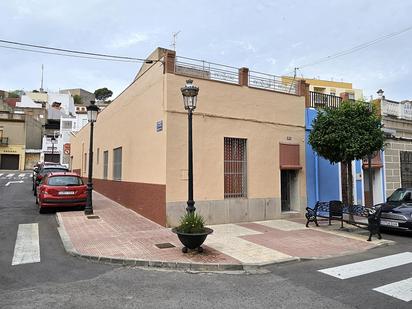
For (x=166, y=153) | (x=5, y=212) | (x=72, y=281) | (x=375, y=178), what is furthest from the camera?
(x=375, y=178)

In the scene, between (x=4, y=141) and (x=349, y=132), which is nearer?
(x=349, y=132)

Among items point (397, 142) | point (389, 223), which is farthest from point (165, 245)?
point (397, 142)

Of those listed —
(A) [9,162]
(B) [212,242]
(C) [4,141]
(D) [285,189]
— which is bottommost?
(B) [212,242]

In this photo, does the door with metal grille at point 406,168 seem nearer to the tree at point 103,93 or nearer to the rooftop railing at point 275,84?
the rooftop railing at point 275,84

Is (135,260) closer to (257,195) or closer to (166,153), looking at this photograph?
(166,153)

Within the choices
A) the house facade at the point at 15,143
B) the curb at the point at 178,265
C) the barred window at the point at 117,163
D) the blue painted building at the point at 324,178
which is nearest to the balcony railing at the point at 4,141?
the house facade at the point at 15,143

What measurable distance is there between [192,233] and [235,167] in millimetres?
4977

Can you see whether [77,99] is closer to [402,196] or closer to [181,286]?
[402,196]

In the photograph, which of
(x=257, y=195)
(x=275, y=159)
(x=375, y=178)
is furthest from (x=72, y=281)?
(x=375, y=178)

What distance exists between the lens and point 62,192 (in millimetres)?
Result: 12578

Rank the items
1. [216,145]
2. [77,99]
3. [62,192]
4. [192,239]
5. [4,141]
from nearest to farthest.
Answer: [192,239] → [216,145] → [62,192] → [4,141] → [77,99]

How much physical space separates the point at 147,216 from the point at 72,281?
19.3 ft

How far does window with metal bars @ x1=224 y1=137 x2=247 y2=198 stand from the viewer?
11695 millimetres

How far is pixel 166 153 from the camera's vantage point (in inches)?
409
